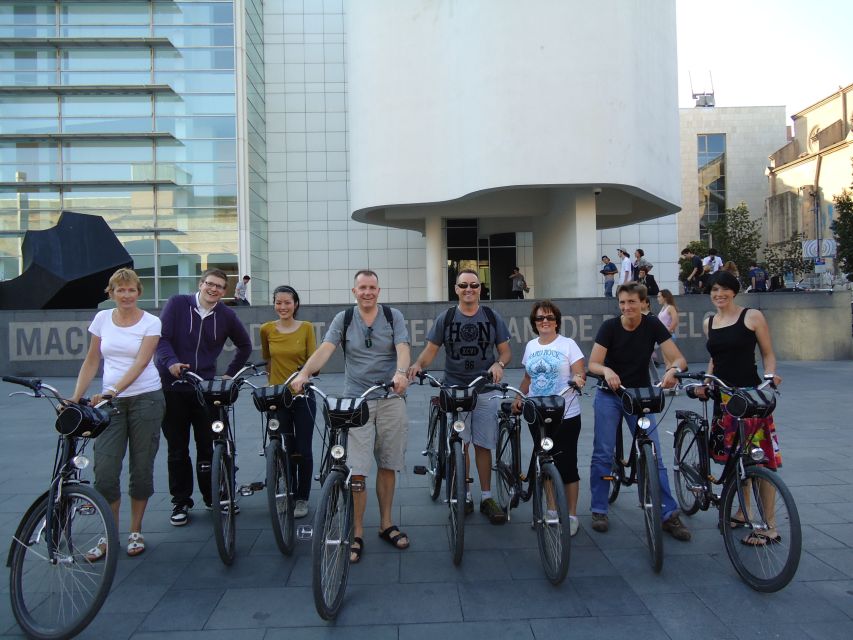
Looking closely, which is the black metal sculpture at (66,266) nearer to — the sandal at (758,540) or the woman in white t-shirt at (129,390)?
the woman in white t-shirt at (129,390)

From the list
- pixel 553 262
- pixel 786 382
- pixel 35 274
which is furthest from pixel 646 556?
pixel 553 262

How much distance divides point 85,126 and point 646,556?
3042 centimetres

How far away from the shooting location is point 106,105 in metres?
28.4

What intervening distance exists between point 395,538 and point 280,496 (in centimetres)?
83

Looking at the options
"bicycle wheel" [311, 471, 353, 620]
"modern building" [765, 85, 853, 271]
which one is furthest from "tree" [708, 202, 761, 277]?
"bicycle wheel" [311, 471, 353, 620]

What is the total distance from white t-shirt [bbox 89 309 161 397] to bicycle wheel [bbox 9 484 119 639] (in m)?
0.99

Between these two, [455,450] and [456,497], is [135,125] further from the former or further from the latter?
[456,497]

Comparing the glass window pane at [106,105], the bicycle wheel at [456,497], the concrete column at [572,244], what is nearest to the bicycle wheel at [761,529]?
the bicycle wheel at [456,497]

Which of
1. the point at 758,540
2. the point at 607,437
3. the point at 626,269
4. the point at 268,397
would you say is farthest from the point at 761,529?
the point at 626,269

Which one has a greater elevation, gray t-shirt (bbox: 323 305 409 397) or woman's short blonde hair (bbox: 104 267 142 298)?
woman's short blonde hair (bbox: 104 267 142 298)

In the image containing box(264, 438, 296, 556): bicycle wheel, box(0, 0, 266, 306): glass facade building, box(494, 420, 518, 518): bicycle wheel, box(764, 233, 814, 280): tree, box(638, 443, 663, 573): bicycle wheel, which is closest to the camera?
box(638, 443, 663, 573): bicycle wheel

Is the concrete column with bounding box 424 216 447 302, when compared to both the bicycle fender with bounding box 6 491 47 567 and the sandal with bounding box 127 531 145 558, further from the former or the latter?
the bicycle fender with bounding box 6 491 47 567

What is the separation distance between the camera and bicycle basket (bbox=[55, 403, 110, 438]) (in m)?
3.57

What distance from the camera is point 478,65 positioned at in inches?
749
